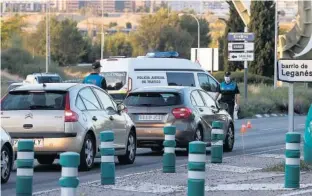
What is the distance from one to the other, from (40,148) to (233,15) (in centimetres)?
5802

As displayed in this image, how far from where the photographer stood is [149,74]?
95.1ft

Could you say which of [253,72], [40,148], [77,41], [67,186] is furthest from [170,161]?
[77,41]

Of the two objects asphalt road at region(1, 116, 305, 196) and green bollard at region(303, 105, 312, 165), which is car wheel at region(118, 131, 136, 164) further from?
green bollard at region(303, 105, 312, 165)

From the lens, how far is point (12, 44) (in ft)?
301

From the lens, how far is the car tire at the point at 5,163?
591 inches

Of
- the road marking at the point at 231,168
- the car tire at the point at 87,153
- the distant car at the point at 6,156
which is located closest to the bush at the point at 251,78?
the road marking at the point at 231,168

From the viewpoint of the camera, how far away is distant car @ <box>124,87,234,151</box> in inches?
822

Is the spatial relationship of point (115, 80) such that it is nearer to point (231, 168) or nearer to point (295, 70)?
point (231, 168)

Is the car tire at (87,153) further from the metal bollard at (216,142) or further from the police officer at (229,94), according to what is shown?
the police officer at (229,94)

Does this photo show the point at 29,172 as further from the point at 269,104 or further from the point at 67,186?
the point at 269,104

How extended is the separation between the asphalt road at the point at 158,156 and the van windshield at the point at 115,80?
11.7ft

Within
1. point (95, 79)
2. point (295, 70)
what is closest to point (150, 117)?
point (95, 79)

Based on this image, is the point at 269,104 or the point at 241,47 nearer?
the point at 241,47

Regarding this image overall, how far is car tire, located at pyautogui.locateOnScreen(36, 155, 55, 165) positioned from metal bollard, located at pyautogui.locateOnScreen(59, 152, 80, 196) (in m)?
7.04
